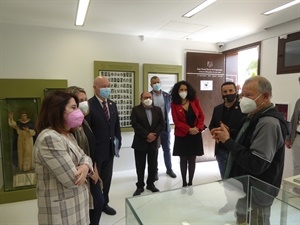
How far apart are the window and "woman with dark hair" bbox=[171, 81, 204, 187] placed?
1.60 metres

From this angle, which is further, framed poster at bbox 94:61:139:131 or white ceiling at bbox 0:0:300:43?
framed poster at bbox 94:61:139:131

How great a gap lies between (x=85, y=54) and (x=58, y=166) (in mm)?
2880

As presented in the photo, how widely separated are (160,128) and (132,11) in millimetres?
1591

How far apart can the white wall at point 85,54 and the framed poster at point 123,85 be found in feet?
0.43

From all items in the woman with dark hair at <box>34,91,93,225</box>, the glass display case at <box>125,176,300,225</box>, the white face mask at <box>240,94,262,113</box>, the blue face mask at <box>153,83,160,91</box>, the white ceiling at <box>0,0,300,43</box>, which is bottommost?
the glass display case at <box>125,176,300,225</box>

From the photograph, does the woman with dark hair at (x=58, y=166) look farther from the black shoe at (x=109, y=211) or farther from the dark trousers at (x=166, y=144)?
the dark trousers at (x=166, y=144)

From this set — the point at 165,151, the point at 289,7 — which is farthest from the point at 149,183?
the point at 289,7

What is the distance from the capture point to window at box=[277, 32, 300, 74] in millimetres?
3232

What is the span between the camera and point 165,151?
3.84 meters

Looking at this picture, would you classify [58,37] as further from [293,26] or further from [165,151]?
[293,26]

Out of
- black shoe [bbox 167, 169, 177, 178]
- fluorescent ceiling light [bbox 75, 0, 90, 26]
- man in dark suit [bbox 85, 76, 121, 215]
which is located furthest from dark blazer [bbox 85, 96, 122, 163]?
black shoe [bbox 167, 169, 177, 178]

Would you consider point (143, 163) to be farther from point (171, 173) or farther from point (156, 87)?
point (156, 87)

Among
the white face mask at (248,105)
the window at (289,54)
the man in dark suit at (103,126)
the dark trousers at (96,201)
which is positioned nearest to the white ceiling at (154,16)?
the window at (289,54)

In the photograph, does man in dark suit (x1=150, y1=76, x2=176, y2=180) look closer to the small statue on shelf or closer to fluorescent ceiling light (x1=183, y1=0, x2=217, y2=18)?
fluorescent ceiling light (x1=183, y1=0, x2=217, y2=18)
